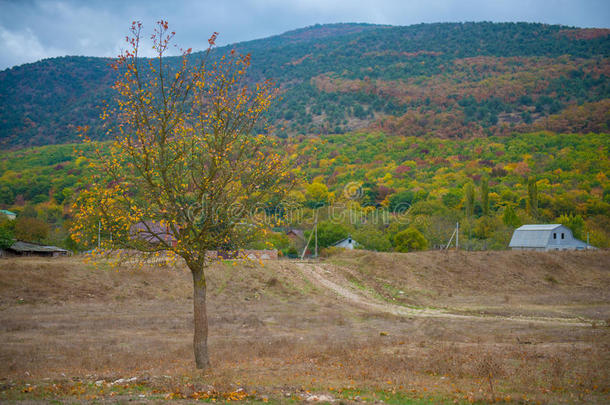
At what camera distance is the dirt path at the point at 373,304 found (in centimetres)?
2606

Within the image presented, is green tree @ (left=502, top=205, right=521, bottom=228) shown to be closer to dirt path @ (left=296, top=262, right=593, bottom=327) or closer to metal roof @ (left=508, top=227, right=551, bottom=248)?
metal roof @ (left=508, top=227, right=551, bottom=248)

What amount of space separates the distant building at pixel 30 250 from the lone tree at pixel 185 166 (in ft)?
135

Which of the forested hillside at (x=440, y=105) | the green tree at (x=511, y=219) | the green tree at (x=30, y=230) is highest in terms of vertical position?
the forested hillside at (x=440, y=105)

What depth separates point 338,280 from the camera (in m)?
39.1

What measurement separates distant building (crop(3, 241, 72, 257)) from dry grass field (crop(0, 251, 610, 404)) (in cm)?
1799

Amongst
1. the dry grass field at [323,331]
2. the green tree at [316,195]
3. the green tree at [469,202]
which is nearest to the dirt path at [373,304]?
the dry grass field at [323,331]

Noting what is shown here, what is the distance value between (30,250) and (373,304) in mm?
36411

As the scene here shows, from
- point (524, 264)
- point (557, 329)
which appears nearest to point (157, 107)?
point (557, 329)

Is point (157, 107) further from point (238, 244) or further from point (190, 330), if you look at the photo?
point (190, 330)

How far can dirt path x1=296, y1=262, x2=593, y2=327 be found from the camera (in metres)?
26.1

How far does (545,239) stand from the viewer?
58.5 metres

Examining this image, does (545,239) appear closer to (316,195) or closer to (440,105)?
(316,195)

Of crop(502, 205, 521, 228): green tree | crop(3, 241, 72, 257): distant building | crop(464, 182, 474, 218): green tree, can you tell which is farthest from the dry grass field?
crop(464, 182, 474, 218): green tree

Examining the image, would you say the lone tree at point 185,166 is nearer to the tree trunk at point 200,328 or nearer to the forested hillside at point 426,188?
the tree trunk at point 200,328
